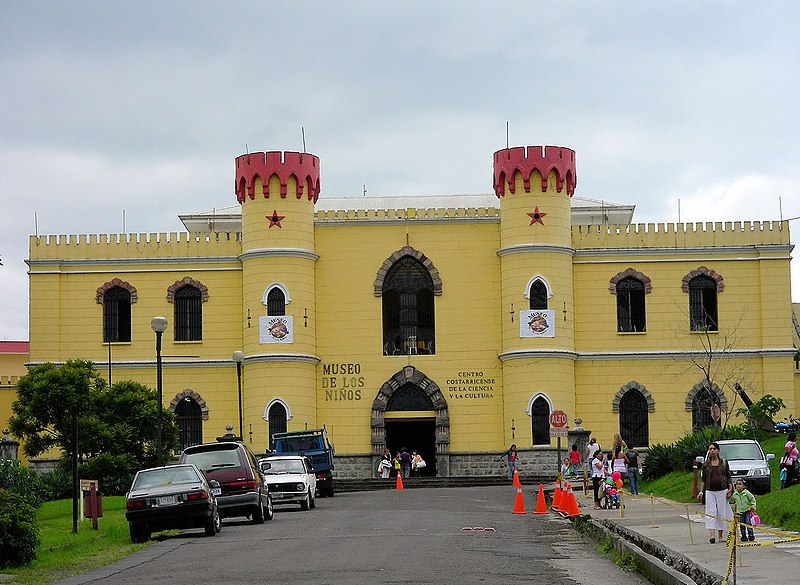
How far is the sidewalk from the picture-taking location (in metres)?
15.7

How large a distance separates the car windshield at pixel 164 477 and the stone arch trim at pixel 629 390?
30.7m

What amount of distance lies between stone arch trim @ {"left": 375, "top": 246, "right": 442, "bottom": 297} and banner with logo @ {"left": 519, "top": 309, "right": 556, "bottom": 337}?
3.39m

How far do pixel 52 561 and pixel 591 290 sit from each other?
118 ft

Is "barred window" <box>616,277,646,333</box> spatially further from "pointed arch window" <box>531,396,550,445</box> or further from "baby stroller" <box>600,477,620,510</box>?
"baby stroller" <box>600,477,620,510</box>

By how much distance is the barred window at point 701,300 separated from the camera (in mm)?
53875

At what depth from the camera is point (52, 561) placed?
2019cm

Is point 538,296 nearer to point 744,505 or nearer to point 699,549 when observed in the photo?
point 744,505

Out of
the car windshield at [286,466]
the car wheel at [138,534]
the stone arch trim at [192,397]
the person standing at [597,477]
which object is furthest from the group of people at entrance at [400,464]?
the car wheel at [138,534]

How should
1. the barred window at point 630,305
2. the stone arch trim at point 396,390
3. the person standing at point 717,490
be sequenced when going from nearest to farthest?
the person standing at point 717,490 → the stone arch trim at point 396,390 → the barred window at point 630,305

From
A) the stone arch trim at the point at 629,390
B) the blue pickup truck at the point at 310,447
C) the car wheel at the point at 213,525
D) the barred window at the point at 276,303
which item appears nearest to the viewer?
the car wheel at the point at 213,525

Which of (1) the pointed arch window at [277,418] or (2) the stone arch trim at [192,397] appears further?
(2) the stone arch trim at [192,397]

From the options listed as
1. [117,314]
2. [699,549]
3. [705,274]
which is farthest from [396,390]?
[699,549]

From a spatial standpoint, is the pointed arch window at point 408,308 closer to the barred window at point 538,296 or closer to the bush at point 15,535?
the barred window at point 538,296

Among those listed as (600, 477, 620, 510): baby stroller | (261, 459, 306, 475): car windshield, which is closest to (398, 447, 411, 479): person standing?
(261, 459, 306, 475): car windshield
